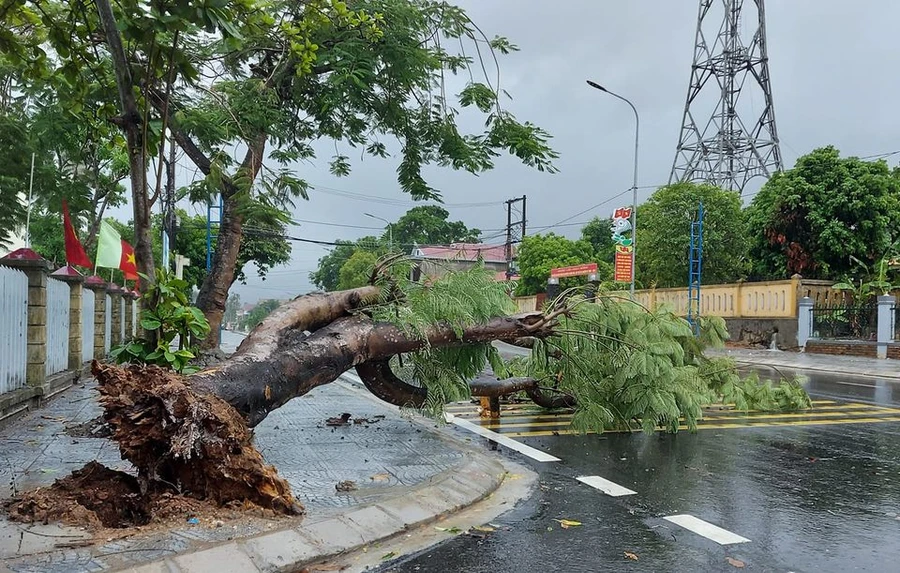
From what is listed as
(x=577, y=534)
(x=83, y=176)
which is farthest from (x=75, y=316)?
(x=577, y=534)

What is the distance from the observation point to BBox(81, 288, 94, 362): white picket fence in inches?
488

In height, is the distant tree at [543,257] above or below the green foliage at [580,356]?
above

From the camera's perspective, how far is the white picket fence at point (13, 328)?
775 cm

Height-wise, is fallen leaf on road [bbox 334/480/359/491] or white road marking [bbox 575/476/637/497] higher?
fallen leaf on road [bbox 334/480/359/491]

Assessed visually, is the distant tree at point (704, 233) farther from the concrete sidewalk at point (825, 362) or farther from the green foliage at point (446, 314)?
the green foliage at point (446, 314)

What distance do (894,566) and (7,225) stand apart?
15512 mm

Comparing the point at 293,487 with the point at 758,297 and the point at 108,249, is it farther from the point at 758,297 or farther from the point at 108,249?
the point at 758,297

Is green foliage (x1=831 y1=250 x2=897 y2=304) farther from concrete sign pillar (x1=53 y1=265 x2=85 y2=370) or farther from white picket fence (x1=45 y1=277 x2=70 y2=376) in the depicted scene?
white picket fence (x1=45 y1=277 x2=70 y2=376)

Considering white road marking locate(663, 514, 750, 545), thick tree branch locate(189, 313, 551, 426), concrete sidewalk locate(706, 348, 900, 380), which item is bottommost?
concrete sidewalk locate(706, 348, 900, 380)

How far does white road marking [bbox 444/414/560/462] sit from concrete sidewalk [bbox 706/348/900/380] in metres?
9.05

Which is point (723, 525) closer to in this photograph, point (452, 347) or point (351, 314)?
point (452, 347)

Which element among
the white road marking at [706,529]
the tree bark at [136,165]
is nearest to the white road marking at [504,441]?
the white road marking at [706,529]

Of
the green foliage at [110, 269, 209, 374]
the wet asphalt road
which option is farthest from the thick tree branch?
the wet asphalt road

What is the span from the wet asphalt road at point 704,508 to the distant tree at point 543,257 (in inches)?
1235
